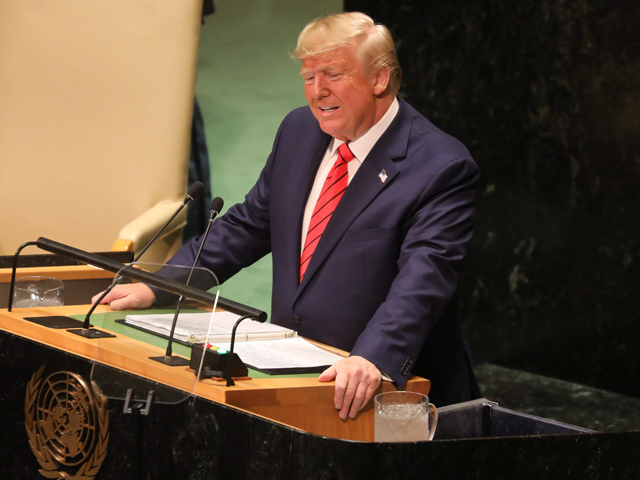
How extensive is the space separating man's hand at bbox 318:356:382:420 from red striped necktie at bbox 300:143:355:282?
0.66 metres

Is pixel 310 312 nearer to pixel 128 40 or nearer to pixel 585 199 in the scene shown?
pixel 128 40

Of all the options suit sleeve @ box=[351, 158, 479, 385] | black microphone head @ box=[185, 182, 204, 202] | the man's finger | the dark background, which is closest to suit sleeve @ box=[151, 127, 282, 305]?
black microphone head @ box=[185, 182, 204, 202]

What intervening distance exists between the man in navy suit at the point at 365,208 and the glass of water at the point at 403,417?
436 millimetres

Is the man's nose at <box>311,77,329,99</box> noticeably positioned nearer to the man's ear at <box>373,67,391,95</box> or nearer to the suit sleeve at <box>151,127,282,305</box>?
the man's ear at <box>373,67,391,95</box>

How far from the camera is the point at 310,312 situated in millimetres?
2129

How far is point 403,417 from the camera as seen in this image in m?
1.42

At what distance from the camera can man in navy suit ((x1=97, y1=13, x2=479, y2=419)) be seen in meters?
2.03

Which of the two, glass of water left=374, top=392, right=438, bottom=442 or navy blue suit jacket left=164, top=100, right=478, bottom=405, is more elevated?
navy blue suit jacket left=164, top=100, right=478, bottom=405

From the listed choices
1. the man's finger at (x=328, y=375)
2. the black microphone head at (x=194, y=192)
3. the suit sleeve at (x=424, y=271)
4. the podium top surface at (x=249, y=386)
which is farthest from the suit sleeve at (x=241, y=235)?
the man's finger at (x=328, y=375)

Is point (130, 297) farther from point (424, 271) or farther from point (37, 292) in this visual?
point (424, 271)

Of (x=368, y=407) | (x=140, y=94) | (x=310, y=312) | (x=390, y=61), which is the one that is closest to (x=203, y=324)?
(x=368, y=407)

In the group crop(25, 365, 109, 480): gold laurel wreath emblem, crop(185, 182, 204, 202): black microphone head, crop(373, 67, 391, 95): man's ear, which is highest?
crop(373, 67, 391, 95): man's ear

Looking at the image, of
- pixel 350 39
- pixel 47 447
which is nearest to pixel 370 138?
pixel 350 39

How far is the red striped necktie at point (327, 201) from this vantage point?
7.14ft
